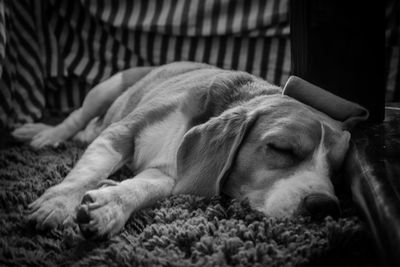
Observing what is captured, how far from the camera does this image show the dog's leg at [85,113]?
281 cm

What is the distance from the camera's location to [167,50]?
3.45 meters

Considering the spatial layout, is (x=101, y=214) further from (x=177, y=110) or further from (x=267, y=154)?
(x=177, y=110)

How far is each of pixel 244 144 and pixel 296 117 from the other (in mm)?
239

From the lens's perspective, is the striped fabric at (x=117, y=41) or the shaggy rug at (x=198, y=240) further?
the striped fabric at (x=117, y=41)

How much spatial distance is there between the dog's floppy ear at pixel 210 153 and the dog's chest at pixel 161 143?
7.9 inches

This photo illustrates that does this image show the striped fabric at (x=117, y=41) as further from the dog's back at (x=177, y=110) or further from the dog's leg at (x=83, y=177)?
the dog's leg at (x=83, y=177)

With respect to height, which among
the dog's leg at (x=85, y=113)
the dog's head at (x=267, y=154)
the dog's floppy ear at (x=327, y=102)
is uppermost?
the dog's floppy ear at (x=327, y=102)

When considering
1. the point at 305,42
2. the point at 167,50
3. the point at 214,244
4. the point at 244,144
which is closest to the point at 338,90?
the point at 305,42

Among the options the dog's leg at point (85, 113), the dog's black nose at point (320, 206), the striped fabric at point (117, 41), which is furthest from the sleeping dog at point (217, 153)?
the striped fabric at point (117, 41)

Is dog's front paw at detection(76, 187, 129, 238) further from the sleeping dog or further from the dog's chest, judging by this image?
the dog's chest

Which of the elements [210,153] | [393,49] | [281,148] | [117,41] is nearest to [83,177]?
[210,153]

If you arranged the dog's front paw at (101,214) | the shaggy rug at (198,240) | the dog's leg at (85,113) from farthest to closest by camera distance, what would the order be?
the dog's leg at (85,113) < the dog's front paw at (101,214) < the shaggy rug at (198,240)

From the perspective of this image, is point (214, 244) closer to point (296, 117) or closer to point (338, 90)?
point (296, 117)

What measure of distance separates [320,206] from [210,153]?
50 centimetres
